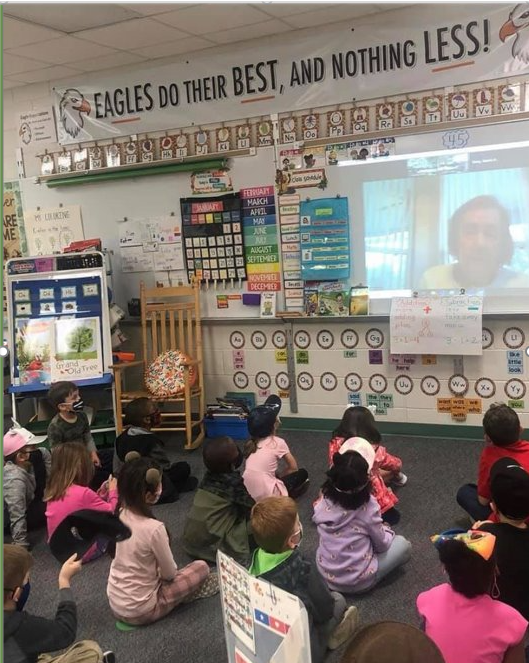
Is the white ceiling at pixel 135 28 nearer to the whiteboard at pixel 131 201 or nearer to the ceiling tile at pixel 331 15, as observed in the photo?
the ceiling tile at pixel 331 15

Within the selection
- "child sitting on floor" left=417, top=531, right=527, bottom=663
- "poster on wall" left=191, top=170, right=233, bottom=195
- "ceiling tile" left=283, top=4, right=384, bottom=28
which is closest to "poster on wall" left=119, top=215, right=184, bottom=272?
"poster on wall" left=191, top=170, right=233, bottom=195

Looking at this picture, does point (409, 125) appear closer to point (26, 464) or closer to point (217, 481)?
point (217, 481)

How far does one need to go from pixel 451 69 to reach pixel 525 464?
2.45 metres

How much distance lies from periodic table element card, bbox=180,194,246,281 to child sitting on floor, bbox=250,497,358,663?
110 inches

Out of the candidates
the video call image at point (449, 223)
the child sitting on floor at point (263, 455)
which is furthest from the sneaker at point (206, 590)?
the video call image at point (449, 223)

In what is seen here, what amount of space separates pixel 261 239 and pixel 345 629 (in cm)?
285

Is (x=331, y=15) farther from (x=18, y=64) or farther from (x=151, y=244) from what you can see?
(x=18, y=64)

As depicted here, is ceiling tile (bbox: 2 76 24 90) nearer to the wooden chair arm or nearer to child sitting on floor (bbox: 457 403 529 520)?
the wooden chair arm

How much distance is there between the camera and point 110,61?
4520mm

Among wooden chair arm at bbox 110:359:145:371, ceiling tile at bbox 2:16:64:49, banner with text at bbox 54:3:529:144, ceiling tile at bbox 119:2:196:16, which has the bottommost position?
wooden chair arm at bbox 110:359:145:371

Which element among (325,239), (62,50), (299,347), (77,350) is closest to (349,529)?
(299,347)

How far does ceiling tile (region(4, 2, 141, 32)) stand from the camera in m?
3.35

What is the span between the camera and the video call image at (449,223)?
12.3 ft

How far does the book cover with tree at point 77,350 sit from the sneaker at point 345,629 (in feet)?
8.65
